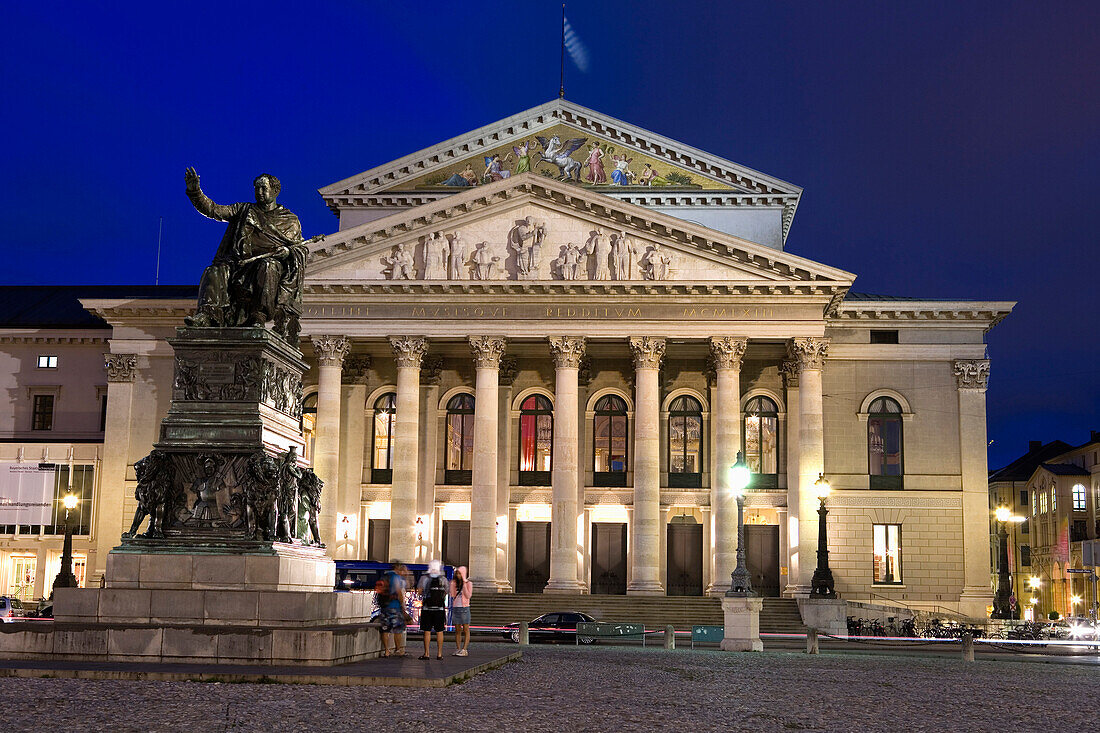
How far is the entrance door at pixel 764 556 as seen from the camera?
53.1m

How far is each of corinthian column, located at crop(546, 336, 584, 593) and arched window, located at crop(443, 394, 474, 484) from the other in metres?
6.83

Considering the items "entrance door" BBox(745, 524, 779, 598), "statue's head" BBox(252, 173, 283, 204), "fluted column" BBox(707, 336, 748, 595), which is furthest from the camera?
"entrance door" BBox(745, 524, 779, 598)

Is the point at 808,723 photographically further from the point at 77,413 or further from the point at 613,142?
the point at 77,413

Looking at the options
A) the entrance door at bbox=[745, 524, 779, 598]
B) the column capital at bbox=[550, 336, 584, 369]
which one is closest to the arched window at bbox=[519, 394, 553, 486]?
the column capital at bbox=[550, 336, 584, 369]

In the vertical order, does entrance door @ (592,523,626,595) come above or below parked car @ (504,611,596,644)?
above

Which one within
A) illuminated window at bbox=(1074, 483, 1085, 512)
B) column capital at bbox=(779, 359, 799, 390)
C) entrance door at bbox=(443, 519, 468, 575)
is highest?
column capital at bbox=(779, 359, 799, 390)

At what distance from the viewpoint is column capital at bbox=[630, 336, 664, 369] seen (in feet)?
161

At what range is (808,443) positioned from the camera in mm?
48906

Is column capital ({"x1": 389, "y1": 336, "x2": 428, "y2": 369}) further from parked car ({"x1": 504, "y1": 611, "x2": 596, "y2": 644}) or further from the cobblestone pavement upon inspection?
the cobblestone pavement

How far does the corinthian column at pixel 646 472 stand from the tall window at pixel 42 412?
100ft

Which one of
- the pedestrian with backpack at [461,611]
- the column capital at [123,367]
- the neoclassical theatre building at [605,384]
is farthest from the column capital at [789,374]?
the pedestrian with backpack at [461,611]

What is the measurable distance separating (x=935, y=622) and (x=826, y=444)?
9212 mm

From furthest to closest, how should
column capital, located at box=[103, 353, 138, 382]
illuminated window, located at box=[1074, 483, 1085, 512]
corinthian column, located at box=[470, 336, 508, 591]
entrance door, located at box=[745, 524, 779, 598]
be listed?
illuminated window, located at box=[1074, 483, 1085, 512] → column capital, located at box=[103, 353, 138, 382] → entrance door, located at box=[745, 524, 779, 598] → corinthian column, located at box=[470, 336, 508, 591]

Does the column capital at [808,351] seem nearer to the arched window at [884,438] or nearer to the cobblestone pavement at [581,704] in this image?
the arched window at [884,438]
